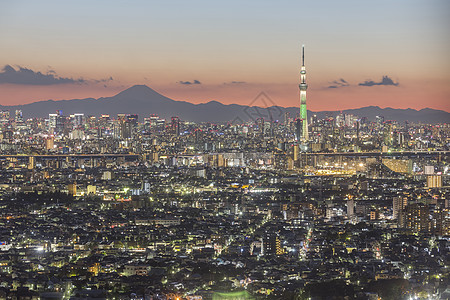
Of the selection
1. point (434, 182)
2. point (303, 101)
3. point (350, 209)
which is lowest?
point (350, 209)

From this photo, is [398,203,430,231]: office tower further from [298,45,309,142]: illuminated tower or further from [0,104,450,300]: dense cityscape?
Result: [298,45,309,142]: illuminated tower

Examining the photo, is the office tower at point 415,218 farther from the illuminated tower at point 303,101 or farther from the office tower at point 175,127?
the office tower at point 175,127

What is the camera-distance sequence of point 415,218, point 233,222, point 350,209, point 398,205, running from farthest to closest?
1. point 350,209
2. point 398,205
3. point 233,222
4. point 415,218

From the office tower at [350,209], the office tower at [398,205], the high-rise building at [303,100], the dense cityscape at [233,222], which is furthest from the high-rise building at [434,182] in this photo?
the high-rise building at [303,100]

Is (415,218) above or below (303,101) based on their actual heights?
below

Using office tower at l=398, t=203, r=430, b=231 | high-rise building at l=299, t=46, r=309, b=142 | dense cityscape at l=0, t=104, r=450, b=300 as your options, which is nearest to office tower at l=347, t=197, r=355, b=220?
dense cityscape at l=0, t=104, r=450, b=300

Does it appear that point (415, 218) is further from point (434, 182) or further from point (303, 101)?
point (303, 101)

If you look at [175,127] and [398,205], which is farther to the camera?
[175,127]

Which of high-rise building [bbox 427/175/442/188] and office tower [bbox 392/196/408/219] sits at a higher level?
high-rise building [bbox 427/175/442/188]

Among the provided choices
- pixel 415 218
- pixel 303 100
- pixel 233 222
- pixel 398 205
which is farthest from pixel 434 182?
pixel 303 100
